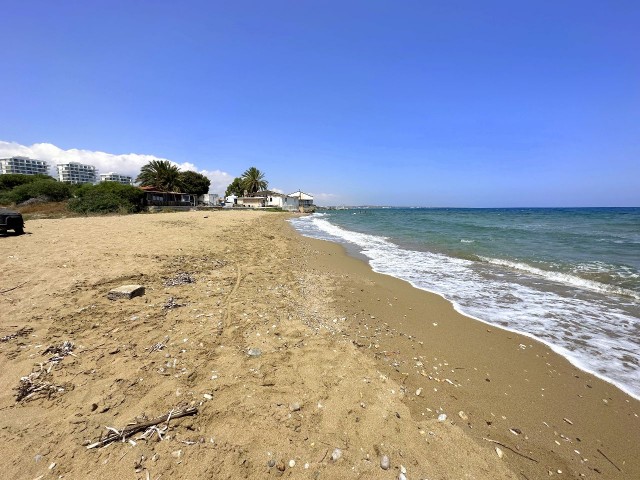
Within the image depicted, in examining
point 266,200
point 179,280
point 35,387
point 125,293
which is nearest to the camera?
point 35,387

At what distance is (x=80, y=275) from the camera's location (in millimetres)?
7066

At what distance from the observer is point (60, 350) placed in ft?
13.0

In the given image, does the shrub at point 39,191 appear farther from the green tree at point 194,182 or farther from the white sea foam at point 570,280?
the white sea foam at point 570,280

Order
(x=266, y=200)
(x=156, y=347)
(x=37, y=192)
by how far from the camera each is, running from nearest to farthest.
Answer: (x=156, y=347)
(x=37, y=192)
(x=266, y=200)

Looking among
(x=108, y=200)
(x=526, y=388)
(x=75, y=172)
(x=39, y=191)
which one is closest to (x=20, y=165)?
(x=75, y=172)

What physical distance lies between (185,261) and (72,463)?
7.49 metres

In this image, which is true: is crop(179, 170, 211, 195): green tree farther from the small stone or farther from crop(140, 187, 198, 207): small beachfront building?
the small stone

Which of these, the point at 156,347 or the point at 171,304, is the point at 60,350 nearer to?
the point at 156,347

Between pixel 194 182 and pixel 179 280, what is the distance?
7607cm

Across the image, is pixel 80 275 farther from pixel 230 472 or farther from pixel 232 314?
pixel 230 472

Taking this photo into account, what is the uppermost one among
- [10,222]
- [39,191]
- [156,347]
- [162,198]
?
[162,198]

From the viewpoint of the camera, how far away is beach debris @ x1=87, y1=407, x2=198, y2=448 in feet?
8.60

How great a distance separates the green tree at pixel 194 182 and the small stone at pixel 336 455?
254 ft

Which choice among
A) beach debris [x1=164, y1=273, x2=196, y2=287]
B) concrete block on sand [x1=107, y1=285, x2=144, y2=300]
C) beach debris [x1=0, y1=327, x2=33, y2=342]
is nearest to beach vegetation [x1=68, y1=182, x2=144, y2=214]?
beach debris [x1=164, y1=273, x2=196, y2=287]
